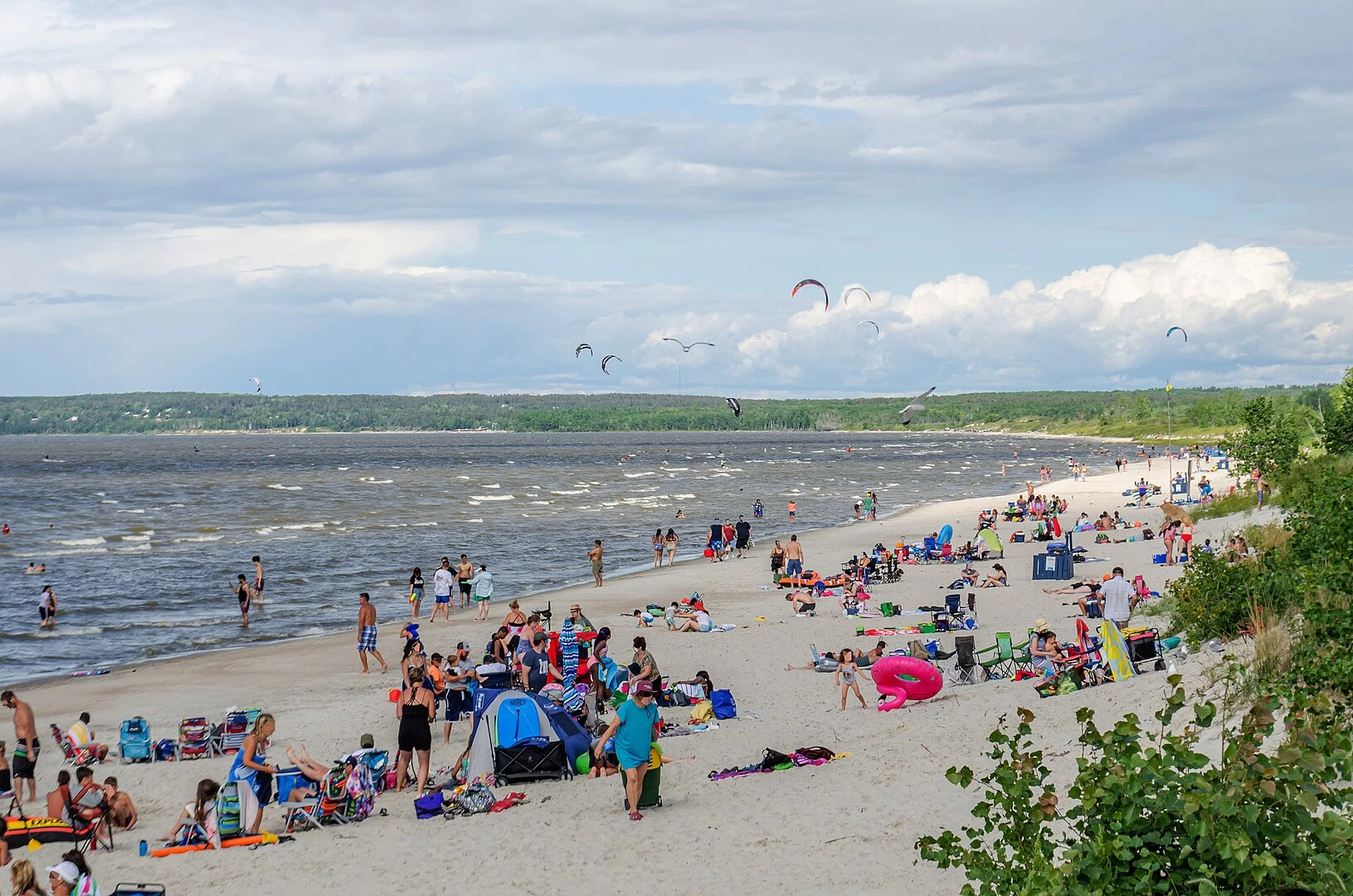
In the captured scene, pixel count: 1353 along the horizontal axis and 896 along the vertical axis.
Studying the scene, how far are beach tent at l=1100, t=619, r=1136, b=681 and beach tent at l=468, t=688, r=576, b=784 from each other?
20.6ft

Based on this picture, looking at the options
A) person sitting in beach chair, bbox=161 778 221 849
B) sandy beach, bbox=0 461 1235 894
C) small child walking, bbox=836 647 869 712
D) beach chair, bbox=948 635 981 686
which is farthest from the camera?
beach chair, bbox=948 635 981 686

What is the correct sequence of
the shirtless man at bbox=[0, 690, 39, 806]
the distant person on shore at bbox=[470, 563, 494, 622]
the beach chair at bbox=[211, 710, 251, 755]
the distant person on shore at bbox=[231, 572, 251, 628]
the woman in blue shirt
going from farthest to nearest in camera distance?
the distant person on shore at bbox=[231, 572, 251, 628], the distant person on shore at bbox=[470, 563, 494, 622], the beach chair at bbox=[211, 710, 251, 755], the shirtless man at bbox=[0, 690, 39, 806], the woman in blue shirt

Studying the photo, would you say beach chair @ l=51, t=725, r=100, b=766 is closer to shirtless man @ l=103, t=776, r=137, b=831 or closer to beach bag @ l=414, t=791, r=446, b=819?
shirtless man @ l=103, t=776, r=137, b=831

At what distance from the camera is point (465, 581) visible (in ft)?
95.3

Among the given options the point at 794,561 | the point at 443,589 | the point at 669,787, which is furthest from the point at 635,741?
the point at 794,561

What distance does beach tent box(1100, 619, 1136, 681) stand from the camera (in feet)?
43.1

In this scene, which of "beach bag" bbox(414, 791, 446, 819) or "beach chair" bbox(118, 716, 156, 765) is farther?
"beach chair" bbox(118, 716, 156, 765)

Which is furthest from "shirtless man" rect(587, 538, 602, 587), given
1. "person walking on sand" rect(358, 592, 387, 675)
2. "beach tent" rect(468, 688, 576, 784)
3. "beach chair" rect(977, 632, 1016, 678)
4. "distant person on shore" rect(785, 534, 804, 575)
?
"beach tent" rect(468, 688, 576, 784)

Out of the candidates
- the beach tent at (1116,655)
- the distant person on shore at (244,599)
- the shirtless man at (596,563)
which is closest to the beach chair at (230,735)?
the beach tent at (1116,655)

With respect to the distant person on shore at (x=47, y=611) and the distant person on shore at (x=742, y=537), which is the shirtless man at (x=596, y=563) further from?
the distant person on shore at (x=47, y=611)

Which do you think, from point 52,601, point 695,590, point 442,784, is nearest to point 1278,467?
point 695,590

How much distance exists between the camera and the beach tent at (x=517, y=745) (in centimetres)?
1309

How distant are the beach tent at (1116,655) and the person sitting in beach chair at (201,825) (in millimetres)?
9780

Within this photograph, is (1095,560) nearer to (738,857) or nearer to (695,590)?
(695,590)
